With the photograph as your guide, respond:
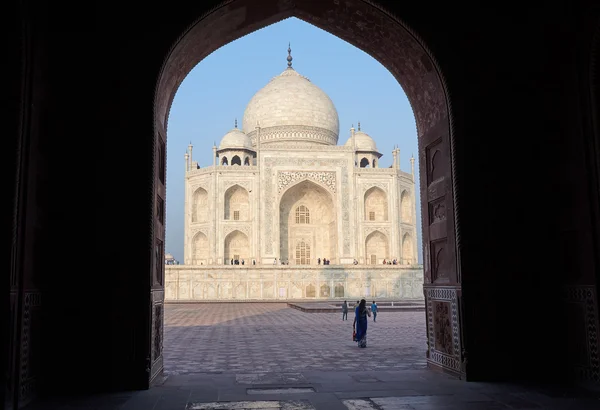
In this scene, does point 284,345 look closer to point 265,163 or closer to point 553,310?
point 553,310

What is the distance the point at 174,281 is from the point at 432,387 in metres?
20.3

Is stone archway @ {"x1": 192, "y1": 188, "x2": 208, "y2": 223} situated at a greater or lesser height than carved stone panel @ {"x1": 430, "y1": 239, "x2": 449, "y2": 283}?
greater

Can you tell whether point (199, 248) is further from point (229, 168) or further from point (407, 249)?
point (407, 249)

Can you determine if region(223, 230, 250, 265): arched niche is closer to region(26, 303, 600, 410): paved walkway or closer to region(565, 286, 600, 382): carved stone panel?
region(26, 303, 600, 410): paved walkway

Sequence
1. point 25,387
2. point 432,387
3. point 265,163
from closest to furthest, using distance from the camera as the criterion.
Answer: point 25,387 < point 432,387 < point 265,163

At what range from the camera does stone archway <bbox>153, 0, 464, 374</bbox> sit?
202 inches

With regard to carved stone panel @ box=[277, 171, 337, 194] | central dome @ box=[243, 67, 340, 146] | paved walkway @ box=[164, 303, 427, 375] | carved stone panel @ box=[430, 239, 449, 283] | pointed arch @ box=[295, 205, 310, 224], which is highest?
central dome @ box=[243, 67, 340, 146]

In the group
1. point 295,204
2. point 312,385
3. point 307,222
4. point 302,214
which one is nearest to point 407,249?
point 307,222

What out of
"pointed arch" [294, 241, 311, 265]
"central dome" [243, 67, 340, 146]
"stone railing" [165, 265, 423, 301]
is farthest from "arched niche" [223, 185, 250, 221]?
"stone railing" [165, 265, 423, 301]

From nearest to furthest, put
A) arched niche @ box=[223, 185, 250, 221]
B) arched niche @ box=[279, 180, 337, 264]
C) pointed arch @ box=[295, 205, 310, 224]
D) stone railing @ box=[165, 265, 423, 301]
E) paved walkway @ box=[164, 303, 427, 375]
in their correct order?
paved walkway @ box=[164, 303, 427, 375] < stone railing @ box=[165, 265, 423, 301] < arched niche @ box=[223, 185, 250, 221] < arched niche @ box=[279, 180, 337, 264] < pointed arch @ box=[295, 205, 310, 224]

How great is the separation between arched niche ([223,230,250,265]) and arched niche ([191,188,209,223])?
6.56 ft

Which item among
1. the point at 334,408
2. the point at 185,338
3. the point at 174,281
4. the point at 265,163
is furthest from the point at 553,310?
the point at 265,163

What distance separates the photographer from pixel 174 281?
2384cm

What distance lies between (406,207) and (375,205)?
7.10 feet
